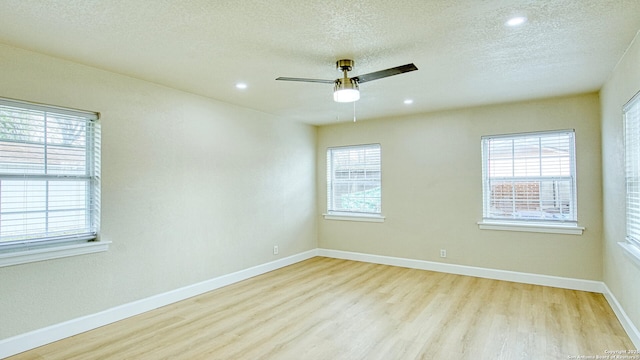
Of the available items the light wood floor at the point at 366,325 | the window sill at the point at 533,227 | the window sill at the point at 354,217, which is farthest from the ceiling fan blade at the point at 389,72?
the window sill at the point at 354,217

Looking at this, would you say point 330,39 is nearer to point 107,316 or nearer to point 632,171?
point 632,171

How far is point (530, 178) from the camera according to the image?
468cm

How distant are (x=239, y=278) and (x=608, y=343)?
163 inches

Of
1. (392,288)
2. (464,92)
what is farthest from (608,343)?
(464,92)

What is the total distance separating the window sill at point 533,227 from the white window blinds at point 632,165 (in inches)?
50.7

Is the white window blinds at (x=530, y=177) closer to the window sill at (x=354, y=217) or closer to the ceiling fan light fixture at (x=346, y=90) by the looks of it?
the window sill at (x=354, y=217)

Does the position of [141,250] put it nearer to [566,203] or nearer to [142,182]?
[142,182]

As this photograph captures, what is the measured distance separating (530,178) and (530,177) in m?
0.01

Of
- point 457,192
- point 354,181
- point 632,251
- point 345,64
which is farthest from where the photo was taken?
point 354,181

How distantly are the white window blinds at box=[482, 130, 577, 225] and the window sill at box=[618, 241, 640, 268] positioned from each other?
138 centimetres

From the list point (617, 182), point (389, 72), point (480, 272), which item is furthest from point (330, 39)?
point (480, 272)

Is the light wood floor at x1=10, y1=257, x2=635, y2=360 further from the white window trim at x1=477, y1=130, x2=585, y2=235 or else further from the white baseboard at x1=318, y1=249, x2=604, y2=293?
the white window trim at x1=477, y1=130, x2=585, y2=235

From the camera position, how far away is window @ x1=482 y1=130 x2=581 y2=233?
446 centimetres

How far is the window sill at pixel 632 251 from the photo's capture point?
105 inches
